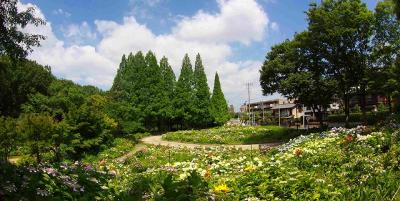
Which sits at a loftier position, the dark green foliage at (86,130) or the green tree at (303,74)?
the green tree at (303,74)

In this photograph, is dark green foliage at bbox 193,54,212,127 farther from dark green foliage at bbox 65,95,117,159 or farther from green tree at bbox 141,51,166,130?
dark green foliage at bbox 65,95,117,159

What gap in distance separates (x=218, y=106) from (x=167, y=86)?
1063 cm

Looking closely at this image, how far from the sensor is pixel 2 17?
621cm

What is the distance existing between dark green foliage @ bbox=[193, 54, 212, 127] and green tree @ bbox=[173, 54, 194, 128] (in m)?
0.84

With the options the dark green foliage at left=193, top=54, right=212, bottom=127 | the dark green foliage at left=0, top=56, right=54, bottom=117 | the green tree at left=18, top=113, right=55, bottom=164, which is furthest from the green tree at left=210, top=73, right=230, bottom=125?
the green tree at left=18, top=113, right=55, bottom=164

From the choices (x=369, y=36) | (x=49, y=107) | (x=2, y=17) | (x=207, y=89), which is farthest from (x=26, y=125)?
(x=207, y=89)

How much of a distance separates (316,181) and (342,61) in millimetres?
26322

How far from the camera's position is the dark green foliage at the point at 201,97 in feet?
216

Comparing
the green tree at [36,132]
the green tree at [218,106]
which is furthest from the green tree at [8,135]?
the green tree at [218,106]

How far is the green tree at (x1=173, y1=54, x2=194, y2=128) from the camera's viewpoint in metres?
63.7

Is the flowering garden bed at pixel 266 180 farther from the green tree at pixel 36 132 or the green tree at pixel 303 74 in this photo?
the green tree at pixel 303 74

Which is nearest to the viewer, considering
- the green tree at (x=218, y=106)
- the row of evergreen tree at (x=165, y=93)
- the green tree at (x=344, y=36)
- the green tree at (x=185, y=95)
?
the green tree at (x=344, y=36)

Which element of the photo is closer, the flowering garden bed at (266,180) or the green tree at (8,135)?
the flowering garden bed at (266,180)

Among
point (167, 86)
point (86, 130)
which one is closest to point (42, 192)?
point (86, 130)
